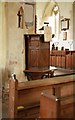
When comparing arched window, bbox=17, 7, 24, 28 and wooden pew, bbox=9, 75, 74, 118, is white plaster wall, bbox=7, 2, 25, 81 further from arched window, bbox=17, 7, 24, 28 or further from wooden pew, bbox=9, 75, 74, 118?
wooden pew, bbox=9, 75, 74, 118

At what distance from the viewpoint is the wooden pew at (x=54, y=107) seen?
129 cm

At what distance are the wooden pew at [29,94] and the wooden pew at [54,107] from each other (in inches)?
15.2

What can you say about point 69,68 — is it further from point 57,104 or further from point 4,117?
point 57,104

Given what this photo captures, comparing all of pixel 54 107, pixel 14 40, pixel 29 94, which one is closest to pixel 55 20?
pixel 14 40

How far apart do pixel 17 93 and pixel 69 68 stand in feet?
20.7

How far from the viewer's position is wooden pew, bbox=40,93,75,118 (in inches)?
50.7

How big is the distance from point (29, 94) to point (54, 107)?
0.91 metres

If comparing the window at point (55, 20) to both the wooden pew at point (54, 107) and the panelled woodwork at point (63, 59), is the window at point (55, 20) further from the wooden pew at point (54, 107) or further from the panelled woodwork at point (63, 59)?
the wooden pew at point (54, 107)

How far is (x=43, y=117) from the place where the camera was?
1.45 m

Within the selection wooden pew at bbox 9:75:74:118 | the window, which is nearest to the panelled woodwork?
the window

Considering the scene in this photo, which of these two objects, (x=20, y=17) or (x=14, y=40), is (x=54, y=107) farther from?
(x=20, y=17)

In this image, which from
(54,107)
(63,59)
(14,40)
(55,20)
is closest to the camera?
(54,107)

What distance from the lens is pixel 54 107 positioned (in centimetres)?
129

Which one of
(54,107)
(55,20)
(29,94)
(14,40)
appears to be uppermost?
(55,20)
